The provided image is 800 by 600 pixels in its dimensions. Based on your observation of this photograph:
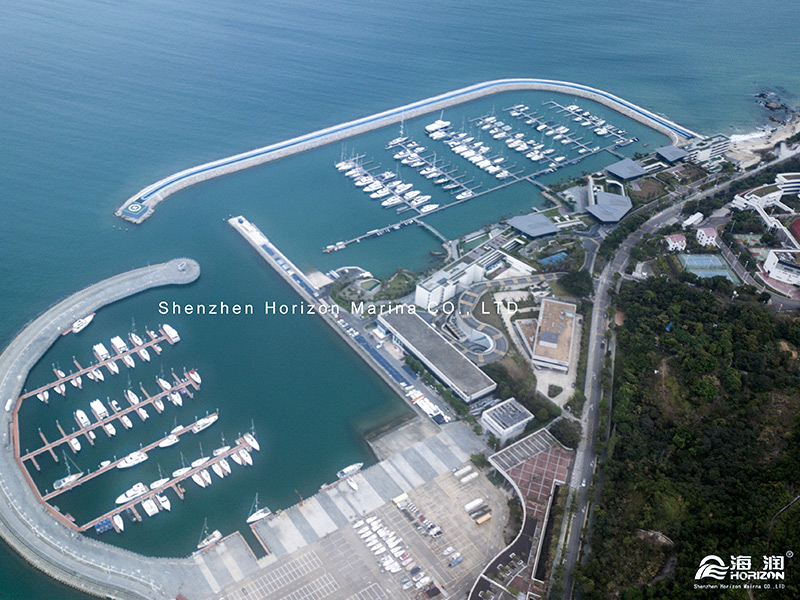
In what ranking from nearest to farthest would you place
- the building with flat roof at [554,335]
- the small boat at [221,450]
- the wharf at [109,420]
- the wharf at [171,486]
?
1. the wharf at [171,486]
2. the wharf at [109,420]
3. the small boat at [221,450]
4. the building with flat roof at [554,335]

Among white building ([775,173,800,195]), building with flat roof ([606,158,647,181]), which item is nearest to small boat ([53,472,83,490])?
building with flat roof ([606,158,647,181])

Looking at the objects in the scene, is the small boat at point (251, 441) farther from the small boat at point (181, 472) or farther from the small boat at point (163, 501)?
the small boat at point (163, 501)

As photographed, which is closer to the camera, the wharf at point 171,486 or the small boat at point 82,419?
the wharf at point 171,486

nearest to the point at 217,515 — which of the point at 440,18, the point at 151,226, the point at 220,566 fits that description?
the point at 220,566

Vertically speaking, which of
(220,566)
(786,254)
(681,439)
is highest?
(786,254)

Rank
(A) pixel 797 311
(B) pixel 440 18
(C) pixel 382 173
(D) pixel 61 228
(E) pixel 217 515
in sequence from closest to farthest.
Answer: (E) pixel 217 515
(A) pixel 797 311
(D) pixel 61 228
(C) pixel 382 173
(B) pixel 440 18

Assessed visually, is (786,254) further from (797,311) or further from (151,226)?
(151,226)

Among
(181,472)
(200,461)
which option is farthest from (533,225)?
(181,472)

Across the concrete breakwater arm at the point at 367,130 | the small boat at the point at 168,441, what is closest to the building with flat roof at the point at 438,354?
the small boat at the point at 168,441
